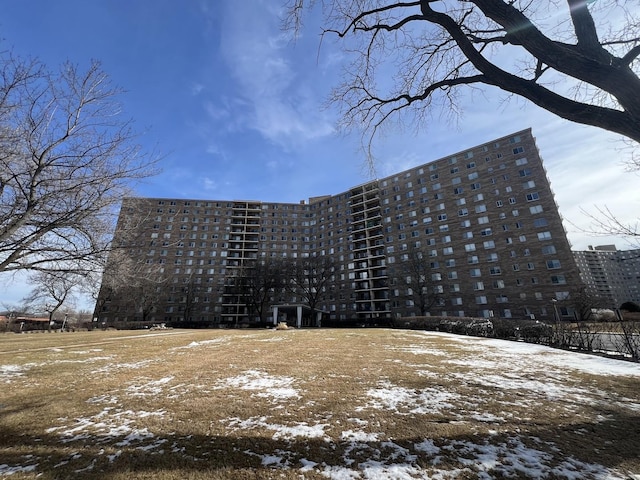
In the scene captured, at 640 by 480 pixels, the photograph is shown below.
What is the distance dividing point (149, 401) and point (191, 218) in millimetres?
80225

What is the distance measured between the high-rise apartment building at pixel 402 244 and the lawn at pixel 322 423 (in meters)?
27.9

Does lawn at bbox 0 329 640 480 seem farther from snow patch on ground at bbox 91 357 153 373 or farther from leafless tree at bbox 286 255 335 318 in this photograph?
leafless tree at bbox 286 255 335 318

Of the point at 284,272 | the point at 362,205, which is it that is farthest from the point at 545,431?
the point at 362,205

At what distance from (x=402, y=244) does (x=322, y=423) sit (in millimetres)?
60879

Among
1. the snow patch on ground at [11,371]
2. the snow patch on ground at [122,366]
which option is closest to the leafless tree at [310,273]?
the snow patch on ground at [122,366]

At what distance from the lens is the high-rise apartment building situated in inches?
1839

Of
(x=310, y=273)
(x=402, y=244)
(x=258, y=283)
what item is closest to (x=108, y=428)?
(x=310, y=273)

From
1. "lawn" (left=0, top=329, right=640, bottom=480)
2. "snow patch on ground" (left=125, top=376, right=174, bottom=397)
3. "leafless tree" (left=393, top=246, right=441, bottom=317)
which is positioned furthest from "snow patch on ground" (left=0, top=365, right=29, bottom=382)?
"leafless tree" (left=393, top=246, right=441, bottom=317)

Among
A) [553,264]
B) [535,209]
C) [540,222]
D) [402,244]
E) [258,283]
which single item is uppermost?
[535,209]

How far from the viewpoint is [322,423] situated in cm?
433

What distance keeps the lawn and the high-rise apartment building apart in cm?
2788

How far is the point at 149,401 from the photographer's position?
546cm

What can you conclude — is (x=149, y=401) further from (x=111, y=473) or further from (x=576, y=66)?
(x=576, y=66)

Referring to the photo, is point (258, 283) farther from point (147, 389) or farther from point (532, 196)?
point (147, 389)
